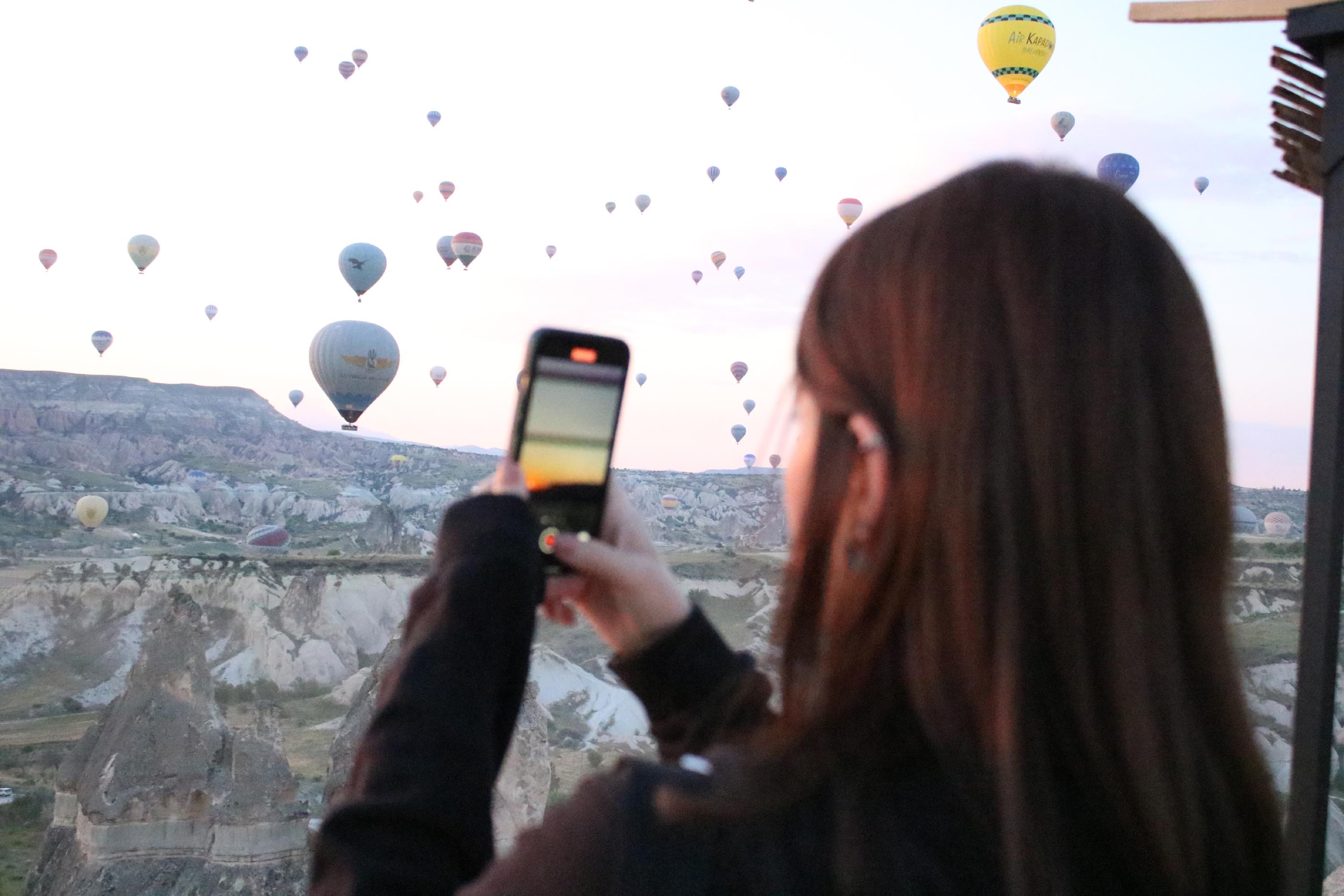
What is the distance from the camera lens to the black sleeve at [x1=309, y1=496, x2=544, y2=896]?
73cm

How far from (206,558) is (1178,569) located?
3656cm

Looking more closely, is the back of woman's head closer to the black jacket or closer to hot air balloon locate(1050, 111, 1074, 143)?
the black jacket

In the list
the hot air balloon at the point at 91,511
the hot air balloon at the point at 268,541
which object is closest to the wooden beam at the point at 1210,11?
the hot air balloon at the point at 268,541

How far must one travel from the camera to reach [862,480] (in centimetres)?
69

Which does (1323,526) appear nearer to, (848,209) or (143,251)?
(848,209)

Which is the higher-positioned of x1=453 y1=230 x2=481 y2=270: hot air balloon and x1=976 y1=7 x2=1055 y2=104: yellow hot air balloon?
x1=976 y1=7 x2=1055 y2=104: yellow hot air balloon

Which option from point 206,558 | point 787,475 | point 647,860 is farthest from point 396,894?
point 206,558

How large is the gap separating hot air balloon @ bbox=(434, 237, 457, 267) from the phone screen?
22.4 m

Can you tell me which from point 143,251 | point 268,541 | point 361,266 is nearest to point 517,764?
point 361,266

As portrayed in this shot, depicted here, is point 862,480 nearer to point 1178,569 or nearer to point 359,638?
point 1178,569

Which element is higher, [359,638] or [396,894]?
[396,894]

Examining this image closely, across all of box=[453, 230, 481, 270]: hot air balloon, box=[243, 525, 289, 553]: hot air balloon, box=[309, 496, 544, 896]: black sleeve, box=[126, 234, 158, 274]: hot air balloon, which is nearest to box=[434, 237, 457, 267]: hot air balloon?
box=[453, 230, 481, 270]: hot air balloon

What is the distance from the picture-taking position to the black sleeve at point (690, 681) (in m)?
0.97

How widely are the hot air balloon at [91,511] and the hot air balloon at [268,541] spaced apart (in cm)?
447
